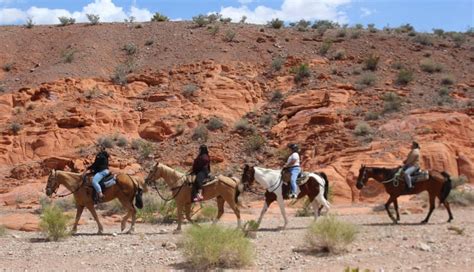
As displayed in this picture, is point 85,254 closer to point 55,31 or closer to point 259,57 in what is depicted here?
point 259,57

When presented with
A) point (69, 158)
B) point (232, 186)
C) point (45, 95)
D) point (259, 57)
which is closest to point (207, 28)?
point (259, 57)

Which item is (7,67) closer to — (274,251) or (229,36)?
(229,36)

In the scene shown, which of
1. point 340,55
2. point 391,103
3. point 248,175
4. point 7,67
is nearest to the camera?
point 248,175

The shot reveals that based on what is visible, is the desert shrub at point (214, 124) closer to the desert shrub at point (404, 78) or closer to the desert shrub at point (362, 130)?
the desert shrub at point (362, 130)

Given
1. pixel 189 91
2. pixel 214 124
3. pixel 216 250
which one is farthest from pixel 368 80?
pixel 216 250

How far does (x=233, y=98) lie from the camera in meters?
34.1

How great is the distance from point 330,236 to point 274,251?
127 cm

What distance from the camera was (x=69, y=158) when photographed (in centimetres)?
2867

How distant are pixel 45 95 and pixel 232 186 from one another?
72.2 feet

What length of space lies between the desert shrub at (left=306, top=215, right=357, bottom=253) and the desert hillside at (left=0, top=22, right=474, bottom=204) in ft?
39.7

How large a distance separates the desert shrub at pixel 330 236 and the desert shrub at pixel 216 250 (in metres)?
1.50

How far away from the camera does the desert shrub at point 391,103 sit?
30.0m

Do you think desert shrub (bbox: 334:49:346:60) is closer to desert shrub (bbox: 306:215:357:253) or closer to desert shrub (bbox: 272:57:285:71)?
desert shrub (bbox: 272:57:285:71)

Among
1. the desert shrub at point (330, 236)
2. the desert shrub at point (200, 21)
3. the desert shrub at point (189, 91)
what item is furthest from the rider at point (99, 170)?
the desert shrub at point (200, 21)
